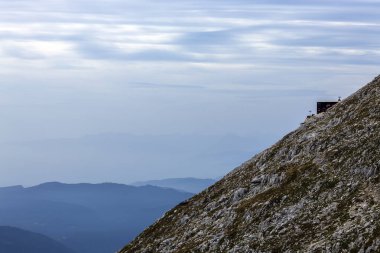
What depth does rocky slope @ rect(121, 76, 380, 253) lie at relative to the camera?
52.6m

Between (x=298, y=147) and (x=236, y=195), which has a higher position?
(x=298, y=147)

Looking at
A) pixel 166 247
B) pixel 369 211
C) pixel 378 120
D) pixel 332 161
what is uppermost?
pixel 378 120

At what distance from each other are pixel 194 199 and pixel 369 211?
143ft

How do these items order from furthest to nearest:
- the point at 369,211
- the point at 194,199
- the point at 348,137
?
the point at 194,199, the point at 348,137, the point at 369,211

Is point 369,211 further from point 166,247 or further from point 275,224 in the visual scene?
point 166,247

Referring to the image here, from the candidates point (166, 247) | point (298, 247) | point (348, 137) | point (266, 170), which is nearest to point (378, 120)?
point (348, 137)

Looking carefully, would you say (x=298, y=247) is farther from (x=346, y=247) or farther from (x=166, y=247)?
(x=166, y=247)

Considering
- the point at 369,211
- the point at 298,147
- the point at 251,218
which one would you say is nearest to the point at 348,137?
the point at 298,147

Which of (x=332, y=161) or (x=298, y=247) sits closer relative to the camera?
(x=298, y=247)

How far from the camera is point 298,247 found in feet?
173

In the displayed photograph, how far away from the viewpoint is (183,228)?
7900 centimetres

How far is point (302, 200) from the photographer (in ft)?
201

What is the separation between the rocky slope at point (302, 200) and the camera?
→ 5262cm

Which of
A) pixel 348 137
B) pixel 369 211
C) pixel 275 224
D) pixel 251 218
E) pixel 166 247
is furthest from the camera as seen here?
pixel 166 247
